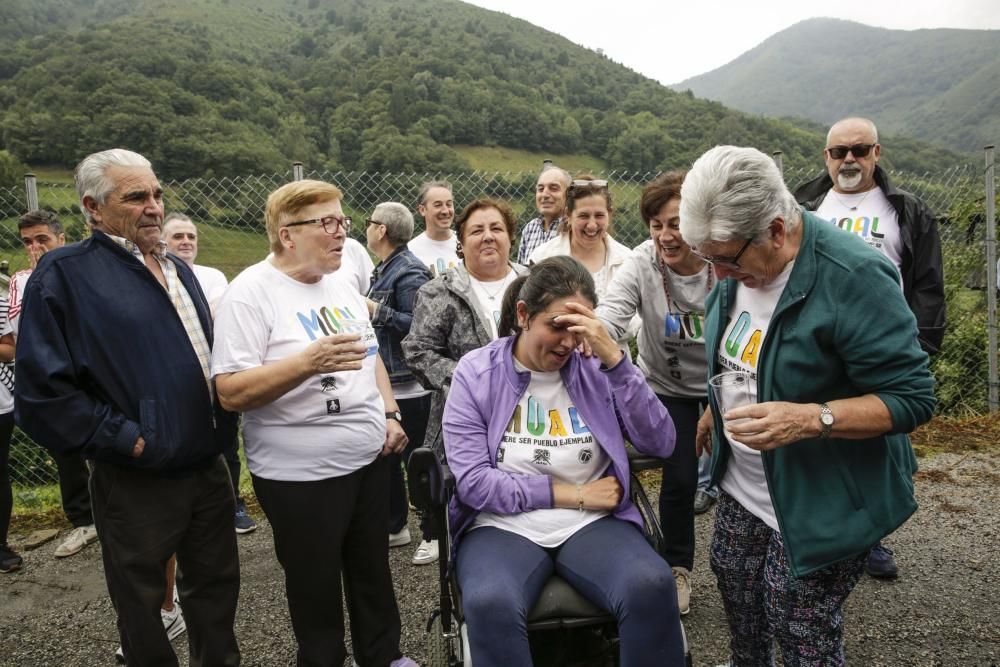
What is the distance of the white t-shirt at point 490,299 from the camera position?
3.27 metres

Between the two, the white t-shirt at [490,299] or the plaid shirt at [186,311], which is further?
the white t-shirt at [490,299]

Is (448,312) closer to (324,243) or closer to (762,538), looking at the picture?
(324,243)

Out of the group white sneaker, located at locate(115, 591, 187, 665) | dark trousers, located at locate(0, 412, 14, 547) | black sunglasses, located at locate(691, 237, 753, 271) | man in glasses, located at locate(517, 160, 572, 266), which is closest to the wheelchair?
black sunglasses, located at locate(691, 237, 753, 271)

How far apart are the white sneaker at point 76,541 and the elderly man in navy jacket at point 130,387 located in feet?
6.86

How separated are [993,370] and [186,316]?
625 cm

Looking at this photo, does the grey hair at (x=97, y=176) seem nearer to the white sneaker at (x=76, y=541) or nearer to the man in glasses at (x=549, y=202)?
the white sneaker at (x=76, y=541)

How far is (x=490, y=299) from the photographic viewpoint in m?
3.34

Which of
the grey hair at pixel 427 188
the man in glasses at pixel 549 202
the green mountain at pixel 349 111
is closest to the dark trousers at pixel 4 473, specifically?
the grey hair at pixel 427 188

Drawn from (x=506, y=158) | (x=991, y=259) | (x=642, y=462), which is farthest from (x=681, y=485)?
(x=506, y=158)

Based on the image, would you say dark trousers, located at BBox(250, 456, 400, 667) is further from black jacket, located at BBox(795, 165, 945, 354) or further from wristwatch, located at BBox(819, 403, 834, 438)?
black jacket, located at BBox(795, 165, 945, 354)

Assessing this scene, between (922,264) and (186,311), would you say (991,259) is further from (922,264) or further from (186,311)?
(186,311)

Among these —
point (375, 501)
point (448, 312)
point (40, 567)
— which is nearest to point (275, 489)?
point (375, 501)

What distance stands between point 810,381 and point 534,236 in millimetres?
3601

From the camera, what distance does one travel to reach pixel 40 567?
155 inches
